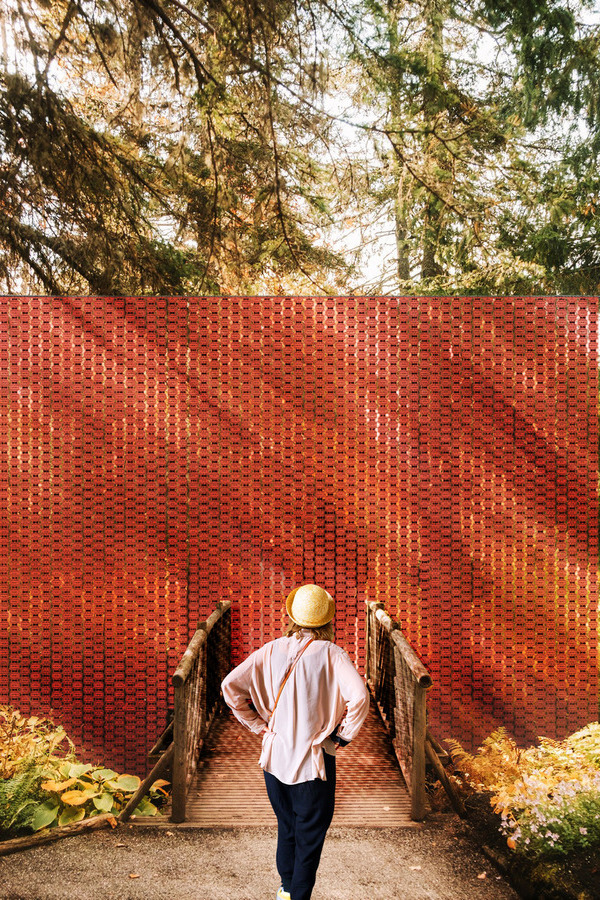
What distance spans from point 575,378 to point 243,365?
294cm

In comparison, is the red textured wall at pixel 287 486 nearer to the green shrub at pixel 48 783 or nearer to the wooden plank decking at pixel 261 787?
the green shrub at pixel 48 783

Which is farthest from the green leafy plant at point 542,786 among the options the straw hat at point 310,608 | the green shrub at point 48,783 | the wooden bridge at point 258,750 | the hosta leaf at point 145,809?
the green shrub at point 48,783

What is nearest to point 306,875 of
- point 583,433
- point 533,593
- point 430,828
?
point 430,828

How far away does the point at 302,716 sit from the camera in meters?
2.81

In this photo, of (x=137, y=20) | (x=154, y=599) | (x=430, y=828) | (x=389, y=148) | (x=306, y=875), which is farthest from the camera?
(x=389, y=148)

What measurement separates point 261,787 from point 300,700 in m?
2.19

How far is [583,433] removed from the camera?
5.27 meters

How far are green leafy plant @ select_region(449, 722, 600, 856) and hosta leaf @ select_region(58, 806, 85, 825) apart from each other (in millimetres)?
2961

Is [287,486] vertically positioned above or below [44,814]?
above

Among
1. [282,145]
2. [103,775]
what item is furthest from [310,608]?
[282,145]

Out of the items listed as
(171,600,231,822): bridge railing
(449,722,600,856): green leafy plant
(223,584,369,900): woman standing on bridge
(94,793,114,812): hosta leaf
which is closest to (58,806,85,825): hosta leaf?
(94,793,114,812): hosta leaf

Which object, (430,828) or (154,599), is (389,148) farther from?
(430,828)

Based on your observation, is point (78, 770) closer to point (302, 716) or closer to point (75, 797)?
point (75, 797)

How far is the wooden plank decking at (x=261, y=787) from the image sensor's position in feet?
13.6
